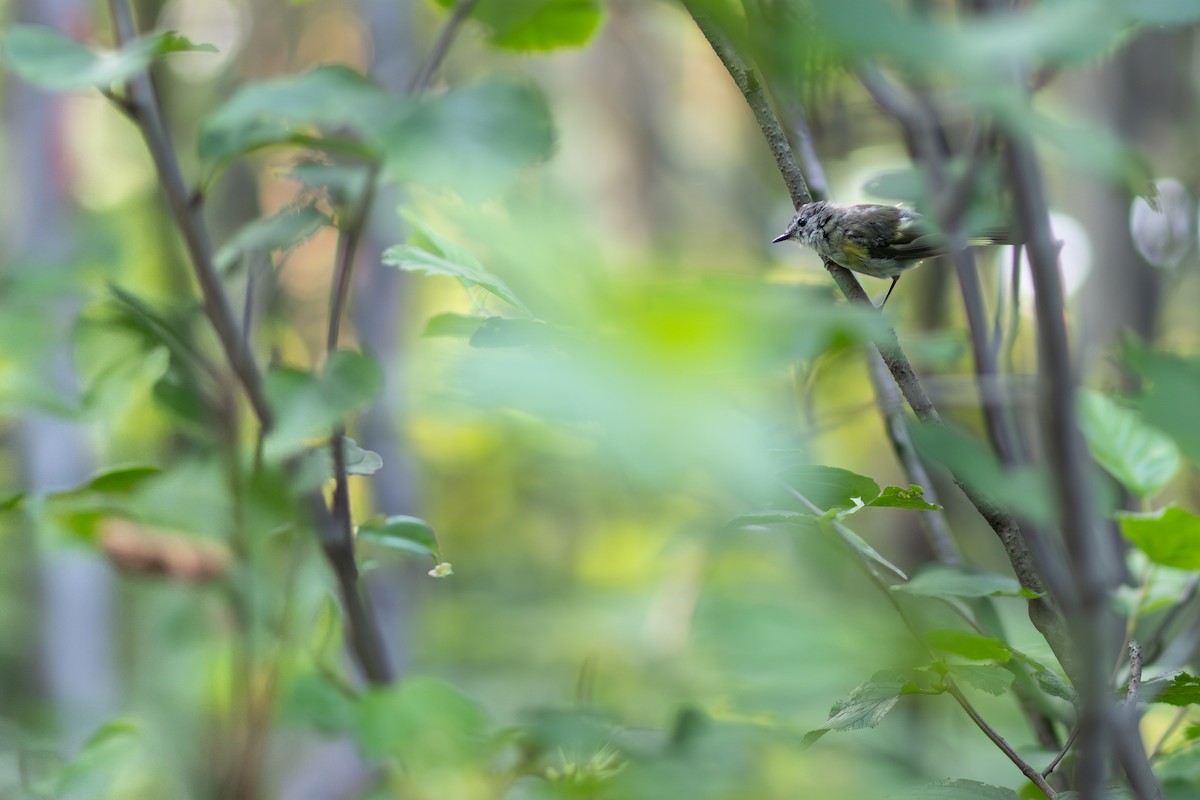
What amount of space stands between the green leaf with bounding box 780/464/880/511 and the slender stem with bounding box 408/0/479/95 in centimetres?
27

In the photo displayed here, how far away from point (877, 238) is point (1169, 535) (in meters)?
0.47

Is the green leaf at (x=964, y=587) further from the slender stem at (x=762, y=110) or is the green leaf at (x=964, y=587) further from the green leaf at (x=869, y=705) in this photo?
the slender stem at (x=762, y=110)

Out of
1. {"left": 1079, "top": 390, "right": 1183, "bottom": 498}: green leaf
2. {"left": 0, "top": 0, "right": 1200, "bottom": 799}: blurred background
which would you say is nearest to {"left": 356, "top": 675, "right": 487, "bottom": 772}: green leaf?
{"left": 0, "top": 0, "right": 1200, "bottom": 799}: blurred background

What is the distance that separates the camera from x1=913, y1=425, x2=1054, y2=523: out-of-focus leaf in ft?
0.86

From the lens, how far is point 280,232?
536 mm

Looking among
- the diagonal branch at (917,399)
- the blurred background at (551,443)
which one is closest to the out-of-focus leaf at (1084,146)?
the blurred background at (551,443)

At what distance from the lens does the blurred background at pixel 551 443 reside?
0.79 ft

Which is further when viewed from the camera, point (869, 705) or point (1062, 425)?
point (869, 705)

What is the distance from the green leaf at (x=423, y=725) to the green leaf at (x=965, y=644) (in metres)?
0.26

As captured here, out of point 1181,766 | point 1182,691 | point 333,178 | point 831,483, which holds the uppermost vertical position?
point 333,178

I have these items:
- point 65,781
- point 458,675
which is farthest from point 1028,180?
point 458,675

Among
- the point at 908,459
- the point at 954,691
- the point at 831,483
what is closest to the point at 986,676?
the point at 954,691

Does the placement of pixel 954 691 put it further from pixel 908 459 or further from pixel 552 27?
pixel 552 27

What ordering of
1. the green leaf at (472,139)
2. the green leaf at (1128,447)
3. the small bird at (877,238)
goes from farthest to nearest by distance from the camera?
the small bird at (877,238), the green leaf at (1128,447), the green leaf at (472,139)
